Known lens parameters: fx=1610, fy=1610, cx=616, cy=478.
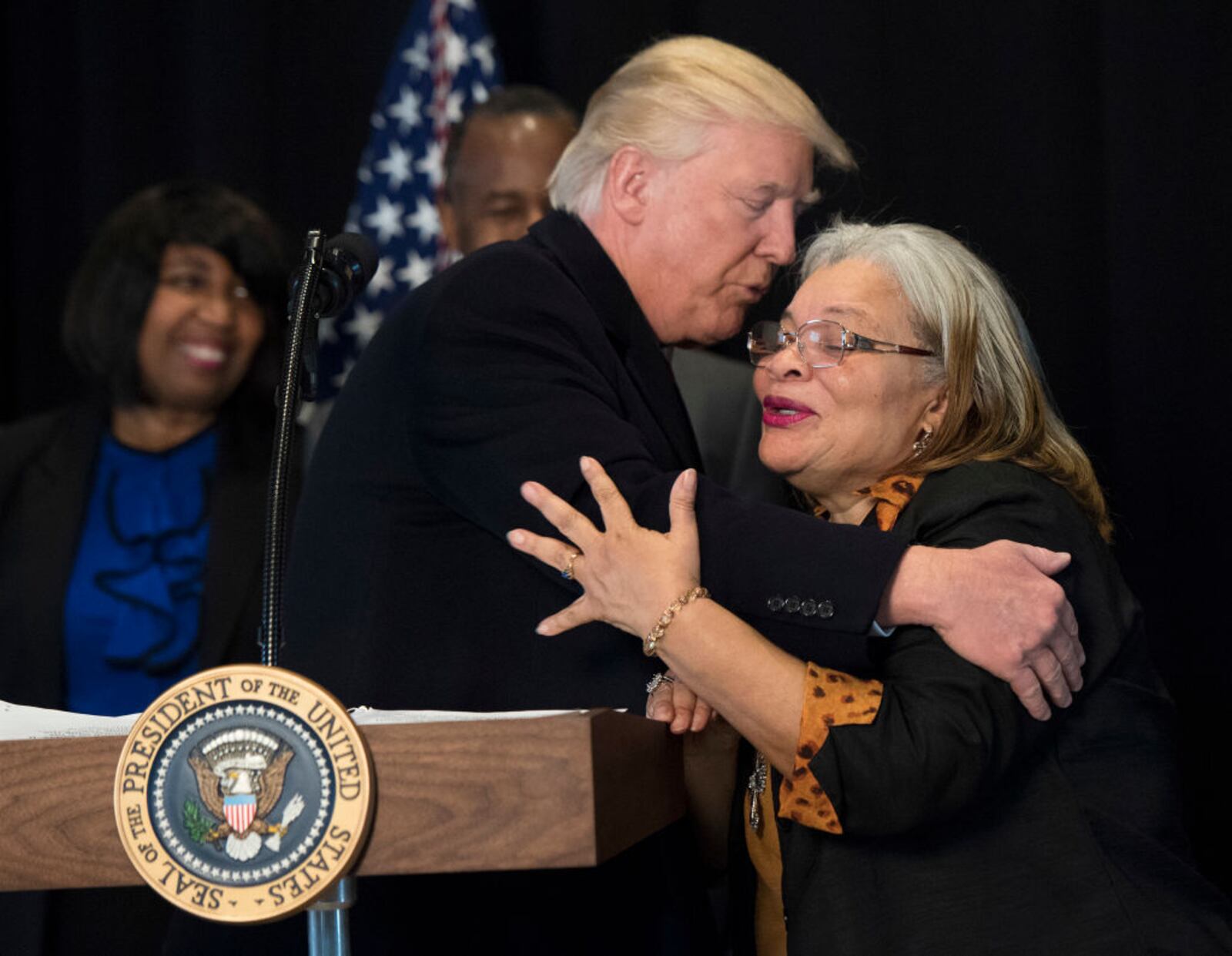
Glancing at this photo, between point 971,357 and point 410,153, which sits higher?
point 971,357

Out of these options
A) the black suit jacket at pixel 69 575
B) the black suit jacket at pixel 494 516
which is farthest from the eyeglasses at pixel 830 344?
the black suit jacket at pixel 69 575

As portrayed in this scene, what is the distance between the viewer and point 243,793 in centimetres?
107

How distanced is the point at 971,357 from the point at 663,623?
69 centimetres

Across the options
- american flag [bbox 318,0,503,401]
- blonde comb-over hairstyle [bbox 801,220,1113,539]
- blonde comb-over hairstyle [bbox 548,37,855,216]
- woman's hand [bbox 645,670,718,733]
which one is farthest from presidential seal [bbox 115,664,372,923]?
american flag [bbox 318,0,503,401]

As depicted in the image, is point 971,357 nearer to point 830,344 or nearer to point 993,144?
point 830,344

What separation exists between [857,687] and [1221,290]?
5.46ft

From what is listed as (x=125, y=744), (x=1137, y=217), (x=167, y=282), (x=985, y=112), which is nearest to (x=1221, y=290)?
(x=1137, y=217)

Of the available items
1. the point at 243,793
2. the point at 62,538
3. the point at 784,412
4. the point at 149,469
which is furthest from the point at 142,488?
the point at 243,793

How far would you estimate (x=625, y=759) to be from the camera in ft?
4.04

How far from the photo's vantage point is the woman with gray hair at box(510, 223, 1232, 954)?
155 cm

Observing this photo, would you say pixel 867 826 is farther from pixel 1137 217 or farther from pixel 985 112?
pixel 985 112

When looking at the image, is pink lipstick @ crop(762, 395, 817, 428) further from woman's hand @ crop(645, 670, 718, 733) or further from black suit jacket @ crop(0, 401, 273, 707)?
black suit jacket @ crop(0, 401, 273, 707)

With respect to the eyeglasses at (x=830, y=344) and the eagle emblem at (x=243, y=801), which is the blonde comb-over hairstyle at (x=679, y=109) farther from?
the eagle emblem at (x=243, y=801)

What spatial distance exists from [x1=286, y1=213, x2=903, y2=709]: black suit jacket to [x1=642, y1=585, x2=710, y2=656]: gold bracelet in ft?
0.22
